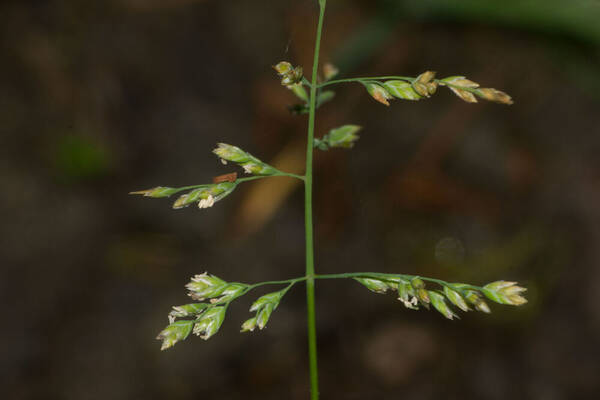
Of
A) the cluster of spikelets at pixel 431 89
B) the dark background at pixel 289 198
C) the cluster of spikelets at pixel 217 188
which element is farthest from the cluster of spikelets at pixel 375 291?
the dark background at pixel 289 198

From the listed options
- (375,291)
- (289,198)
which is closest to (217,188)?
(375,291)

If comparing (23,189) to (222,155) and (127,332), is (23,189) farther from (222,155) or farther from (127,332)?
(222,155)

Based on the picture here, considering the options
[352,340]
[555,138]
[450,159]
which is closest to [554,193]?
[555,138]

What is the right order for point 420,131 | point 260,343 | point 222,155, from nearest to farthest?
point 222,155 < point 260,343 < point 420,131

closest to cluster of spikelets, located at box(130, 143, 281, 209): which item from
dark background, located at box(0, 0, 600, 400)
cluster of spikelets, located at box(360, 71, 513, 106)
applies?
cluster of spikelets, located at box(360, 71, 513, 106)

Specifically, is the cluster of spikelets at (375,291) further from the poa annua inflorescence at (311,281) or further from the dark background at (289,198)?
the dark background at (289,198)
